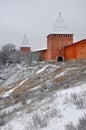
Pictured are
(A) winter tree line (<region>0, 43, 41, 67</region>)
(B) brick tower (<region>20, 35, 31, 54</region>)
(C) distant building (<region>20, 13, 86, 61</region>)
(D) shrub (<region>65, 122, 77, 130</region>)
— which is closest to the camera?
(D) shrub (<region>65, 122, 77, 130</region>)

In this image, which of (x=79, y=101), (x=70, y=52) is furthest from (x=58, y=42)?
(x=79, y=101)

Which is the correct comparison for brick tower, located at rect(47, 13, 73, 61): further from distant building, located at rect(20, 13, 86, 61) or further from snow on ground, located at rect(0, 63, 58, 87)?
snow on ground, located at rect(0, 63, 58, 87)

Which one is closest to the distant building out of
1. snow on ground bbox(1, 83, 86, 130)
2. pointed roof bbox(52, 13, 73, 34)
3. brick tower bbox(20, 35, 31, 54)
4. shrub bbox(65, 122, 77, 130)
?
pointed roof bbox(52, 13, 73, 34)

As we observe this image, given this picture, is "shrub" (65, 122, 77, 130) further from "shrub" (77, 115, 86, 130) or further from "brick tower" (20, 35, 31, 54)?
"brick tower" (20, 35, 31, 54)

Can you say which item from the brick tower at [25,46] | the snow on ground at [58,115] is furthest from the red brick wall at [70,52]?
the snow on ground at [58,115]

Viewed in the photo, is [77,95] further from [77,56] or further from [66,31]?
[66,31]

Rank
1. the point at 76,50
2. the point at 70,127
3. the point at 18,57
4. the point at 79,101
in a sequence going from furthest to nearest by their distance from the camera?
the point at 18,57, the point at 76,50, the point at 79,101, the point at 70,127

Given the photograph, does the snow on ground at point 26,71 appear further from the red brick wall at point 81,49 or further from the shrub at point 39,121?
the shrub at point 39,121

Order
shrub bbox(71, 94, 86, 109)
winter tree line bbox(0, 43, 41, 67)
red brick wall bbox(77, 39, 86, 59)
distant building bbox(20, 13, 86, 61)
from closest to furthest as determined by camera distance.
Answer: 1. shrub bbox(71, 94, 86, 109)
2. red brick wall bbox(77, 39, 86, 59)
3. distant building bbox(20, 13, 86, 61)
4. winter tree line bbox(0, 43, 41, 67)

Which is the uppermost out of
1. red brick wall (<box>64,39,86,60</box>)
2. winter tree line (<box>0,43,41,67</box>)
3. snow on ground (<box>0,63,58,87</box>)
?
red brick wall (<box>64,39,86,60</box>)

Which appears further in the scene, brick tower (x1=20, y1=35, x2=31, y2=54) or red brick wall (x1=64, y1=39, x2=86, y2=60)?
brick tower (x1=20, y1=35, x2=31, y2=54)

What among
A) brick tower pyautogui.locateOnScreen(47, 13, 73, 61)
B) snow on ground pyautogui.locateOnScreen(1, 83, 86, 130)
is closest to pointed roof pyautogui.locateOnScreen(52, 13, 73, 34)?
brick tower pyautogui.locateOnScreen(47, 13, 73, 61)

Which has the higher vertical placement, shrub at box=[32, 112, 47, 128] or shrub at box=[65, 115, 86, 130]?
shrub at box=[65, 115, 86, 130]

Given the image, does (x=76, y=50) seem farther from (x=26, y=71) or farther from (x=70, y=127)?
(x=70, y=127)
